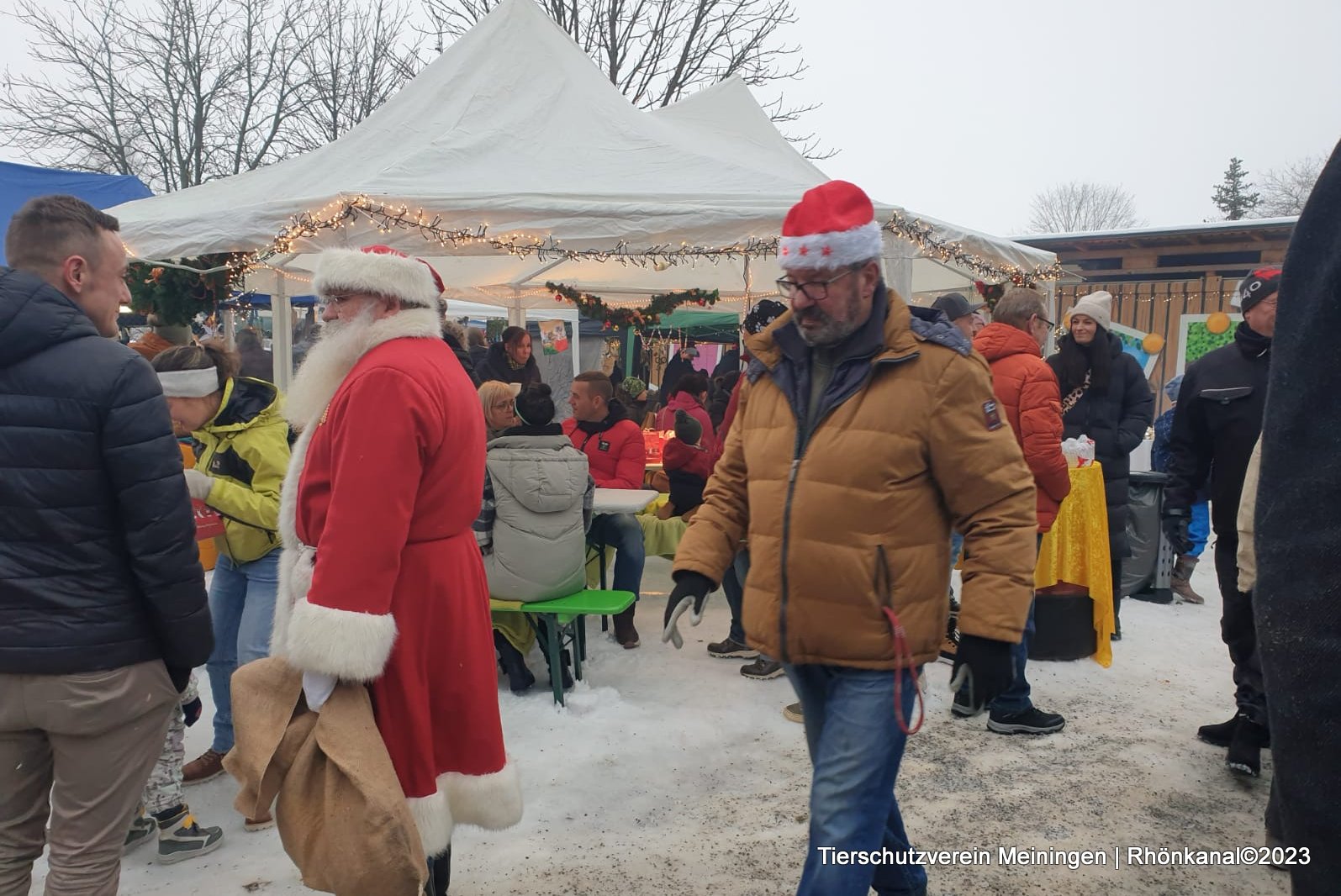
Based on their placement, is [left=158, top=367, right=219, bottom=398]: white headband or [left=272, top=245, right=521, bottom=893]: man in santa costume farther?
[left=158, top=367, right=219, bottom=398]: white headband

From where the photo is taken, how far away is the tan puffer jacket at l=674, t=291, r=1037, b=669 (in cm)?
219

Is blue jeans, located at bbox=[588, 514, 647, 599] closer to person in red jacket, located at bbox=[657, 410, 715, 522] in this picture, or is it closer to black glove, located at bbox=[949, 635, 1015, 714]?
person in red jacket, located at bbox=[657, 410, 715, 522]

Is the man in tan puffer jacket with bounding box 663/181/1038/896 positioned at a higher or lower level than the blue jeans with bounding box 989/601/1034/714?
higher

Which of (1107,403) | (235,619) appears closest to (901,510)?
(235,619)

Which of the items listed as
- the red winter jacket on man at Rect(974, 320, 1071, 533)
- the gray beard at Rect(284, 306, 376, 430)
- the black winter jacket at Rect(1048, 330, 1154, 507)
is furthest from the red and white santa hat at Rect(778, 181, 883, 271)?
the black winter jacket at Rect(1048, 330, 1154, 507)

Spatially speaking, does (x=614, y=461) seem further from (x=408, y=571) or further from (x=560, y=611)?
(x=408, y=571)

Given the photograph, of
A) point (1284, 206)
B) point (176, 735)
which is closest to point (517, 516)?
point (176, 735)

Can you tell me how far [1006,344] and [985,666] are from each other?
2.85 metres

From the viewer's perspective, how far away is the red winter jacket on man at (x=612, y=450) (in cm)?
651

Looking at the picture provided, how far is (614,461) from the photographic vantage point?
6535 millimetres

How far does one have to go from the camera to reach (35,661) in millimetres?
2125

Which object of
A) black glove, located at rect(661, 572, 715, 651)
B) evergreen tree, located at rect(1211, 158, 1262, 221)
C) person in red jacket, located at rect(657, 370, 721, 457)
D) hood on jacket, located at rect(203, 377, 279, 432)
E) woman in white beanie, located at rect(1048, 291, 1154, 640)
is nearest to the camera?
black glove, located at rect(661, 572, 715, 651)

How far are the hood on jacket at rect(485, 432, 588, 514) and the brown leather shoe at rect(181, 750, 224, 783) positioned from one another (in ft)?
6.02

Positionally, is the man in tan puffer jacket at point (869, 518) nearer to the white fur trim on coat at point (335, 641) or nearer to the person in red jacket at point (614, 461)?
the white fur trim on coat at point (335, 641)
